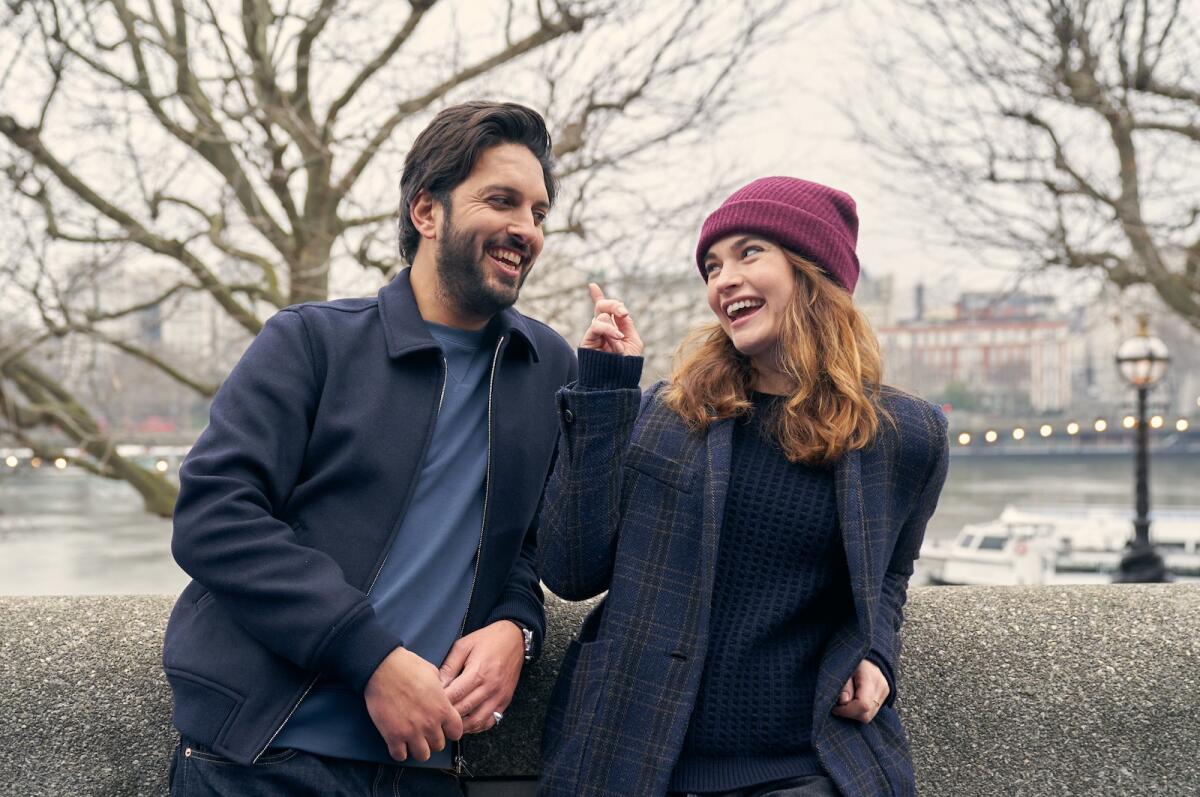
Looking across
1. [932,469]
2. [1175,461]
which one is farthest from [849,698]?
[1175,461]

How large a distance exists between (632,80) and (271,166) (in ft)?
9.78

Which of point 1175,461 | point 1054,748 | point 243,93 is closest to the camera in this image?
point 1054,748

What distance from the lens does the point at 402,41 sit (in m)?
8.82

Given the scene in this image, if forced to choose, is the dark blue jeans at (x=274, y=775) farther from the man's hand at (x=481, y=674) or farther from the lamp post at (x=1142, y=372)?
the lamp post at (x=1142, y=372)

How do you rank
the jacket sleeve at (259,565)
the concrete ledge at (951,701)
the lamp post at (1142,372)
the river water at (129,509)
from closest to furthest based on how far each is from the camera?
the jacket sleeve at (259,565) < the concrete ledge at (951,701) < the lamp post at (1142,372) < the river water at (129,509)

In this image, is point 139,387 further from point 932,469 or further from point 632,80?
point 932,469

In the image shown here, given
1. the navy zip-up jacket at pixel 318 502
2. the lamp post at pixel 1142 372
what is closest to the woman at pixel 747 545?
the navy zip-up jacket at pixel 318 502

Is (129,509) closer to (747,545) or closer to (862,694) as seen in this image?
(747,545)

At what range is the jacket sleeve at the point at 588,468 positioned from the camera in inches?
80.0

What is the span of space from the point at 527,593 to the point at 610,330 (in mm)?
540

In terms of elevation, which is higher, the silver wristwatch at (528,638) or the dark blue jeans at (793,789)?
the silver wristwatch at (528,638)

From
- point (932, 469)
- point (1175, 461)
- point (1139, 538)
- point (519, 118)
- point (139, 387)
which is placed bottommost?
point (1175, 461)

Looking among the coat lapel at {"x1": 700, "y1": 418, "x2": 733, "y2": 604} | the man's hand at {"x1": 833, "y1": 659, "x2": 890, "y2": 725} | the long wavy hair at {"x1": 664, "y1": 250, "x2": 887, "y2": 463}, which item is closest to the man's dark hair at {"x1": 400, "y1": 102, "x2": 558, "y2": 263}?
the long wavy hair at {"x1": 664, "y1": 250, "x2": 887, "y2": 463}

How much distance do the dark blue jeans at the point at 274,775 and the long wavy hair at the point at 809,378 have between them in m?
0.92
